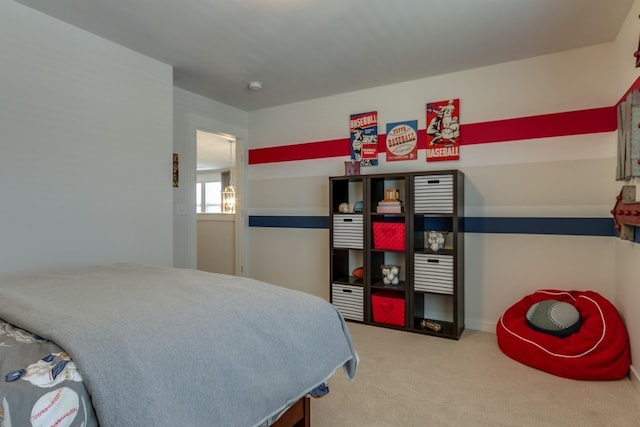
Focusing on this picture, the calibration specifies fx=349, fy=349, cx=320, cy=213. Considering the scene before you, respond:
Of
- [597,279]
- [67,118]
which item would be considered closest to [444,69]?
[597,279]

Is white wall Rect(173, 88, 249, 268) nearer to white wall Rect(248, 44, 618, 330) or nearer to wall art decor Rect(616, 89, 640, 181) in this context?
white wall Rect(248, 44, 618, 330)

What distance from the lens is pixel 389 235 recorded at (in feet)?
10.7

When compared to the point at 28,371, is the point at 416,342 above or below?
below

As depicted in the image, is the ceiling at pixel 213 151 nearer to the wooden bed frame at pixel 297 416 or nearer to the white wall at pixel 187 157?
the white wall at pixel 187 157

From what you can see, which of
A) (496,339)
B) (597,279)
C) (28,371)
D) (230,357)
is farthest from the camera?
(496,339)

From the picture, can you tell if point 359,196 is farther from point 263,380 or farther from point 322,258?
point 263,380

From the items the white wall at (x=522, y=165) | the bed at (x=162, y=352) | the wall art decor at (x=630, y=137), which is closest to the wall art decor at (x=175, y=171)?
the white wall at (x=522, y=165)

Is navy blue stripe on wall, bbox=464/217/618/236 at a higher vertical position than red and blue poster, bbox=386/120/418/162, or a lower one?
lower

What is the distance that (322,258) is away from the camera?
13.1 ft

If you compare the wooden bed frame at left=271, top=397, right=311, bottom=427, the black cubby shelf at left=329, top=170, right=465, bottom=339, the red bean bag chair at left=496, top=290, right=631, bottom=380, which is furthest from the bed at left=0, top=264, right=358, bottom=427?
the black cubby shelf at left=329, top=170, right=465, bottom=339

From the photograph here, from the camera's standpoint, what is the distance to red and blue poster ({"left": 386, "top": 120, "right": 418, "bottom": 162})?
344 centimetres

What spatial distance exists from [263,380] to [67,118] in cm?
235

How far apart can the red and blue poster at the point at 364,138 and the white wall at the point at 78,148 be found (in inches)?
71.5

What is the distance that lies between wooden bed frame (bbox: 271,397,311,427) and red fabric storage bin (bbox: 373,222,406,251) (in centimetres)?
194
